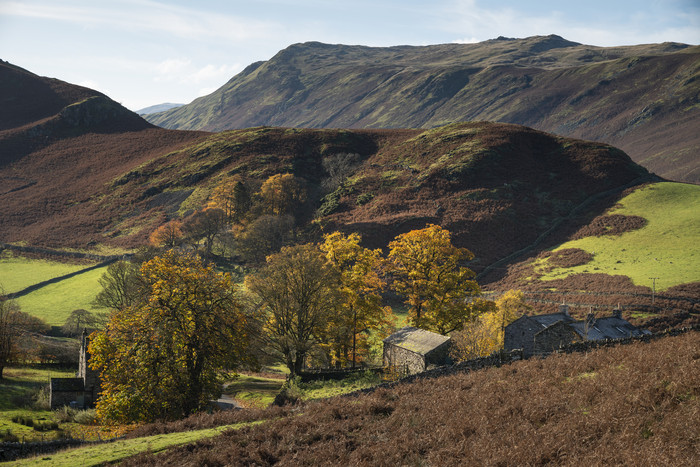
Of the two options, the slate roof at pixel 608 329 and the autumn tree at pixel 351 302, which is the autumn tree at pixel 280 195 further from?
the slate roof at pixel 608 329

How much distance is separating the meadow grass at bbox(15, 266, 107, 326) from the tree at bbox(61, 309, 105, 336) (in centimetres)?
281

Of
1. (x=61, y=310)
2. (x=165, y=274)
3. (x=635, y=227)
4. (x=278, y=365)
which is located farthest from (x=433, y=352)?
(x=635, y=227)

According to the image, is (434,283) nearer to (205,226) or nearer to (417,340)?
(417,340)

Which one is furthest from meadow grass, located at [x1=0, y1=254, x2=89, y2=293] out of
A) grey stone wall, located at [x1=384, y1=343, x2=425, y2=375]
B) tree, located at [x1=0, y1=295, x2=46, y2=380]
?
grey stone wall, located at [x1=384, y1=343, x2=425, y2=375]

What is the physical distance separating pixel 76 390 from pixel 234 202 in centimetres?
5343

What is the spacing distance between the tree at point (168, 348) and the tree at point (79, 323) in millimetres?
28670

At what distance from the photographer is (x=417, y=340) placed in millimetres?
34000

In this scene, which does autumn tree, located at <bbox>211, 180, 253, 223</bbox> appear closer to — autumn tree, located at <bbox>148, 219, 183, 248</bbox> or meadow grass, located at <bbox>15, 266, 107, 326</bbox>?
autumn tree, located at <bbox>148, 219, 183, 248</bbox>

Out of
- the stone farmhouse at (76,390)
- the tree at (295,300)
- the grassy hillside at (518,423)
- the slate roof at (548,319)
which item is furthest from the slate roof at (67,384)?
the slate roof at (548,319)

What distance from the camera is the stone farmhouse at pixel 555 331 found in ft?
123

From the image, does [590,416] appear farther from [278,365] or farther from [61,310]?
[61,310]

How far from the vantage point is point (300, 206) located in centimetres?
9075

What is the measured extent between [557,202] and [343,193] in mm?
43894

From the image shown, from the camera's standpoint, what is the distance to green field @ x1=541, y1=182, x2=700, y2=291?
59750mm
